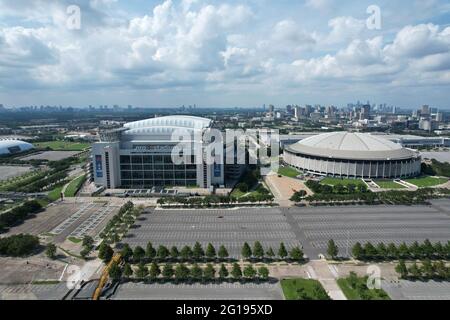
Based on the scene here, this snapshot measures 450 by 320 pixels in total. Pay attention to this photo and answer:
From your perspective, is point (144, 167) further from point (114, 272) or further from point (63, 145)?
point (63, 145)

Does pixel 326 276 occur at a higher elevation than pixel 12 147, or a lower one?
lower

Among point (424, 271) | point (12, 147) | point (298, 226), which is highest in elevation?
point (12, 147)

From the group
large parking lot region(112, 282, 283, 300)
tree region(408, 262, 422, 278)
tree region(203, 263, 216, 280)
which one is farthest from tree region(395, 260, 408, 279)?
tree region(203, 263, 216, 280)

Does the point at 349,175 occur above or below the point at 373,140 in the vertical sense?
below

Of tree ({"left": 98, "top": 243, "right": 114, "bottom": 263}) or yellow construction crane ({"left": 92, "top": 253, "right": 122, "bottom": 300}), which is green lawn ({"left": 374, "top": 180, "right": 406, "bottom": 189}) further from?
tree ({"left": 98, "top": 243, "right": 114, "bottom": 263})

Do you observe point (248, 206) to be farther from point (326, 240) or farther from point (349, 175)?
point (349, 175)

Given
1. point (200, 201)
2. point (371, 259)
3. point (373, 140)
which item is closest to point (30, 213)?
point (200, 201)

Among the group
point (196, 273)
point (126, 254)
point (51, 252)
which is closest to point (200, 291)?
point (196, 273)
